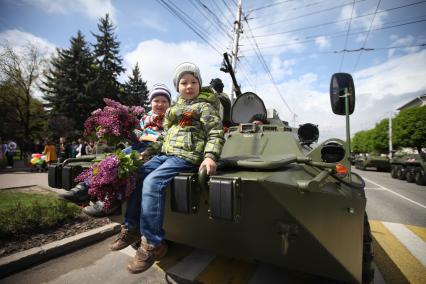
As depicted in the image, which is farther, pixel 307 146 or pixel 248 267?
pixel 307 146

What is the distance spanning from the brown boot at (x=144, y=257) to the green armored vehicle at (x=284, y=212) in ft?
1.07

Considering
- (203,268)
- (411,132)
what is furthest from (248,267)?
(411,132)

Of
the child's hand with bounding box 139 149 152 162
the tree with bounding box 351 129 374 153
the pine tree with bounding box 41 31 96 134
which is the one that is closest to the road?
the child's hand with bounding box 139 149 152 162

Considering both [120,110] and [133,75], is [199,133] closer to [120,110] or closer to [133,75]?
[120,110]

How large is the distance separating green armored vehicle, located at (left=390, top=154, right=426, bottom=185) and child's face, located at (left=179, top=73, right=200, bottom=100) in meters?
13.8

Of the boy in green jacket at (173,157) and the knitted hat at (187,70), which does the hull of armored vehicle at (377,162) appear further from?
the knitted hat at (187,70)

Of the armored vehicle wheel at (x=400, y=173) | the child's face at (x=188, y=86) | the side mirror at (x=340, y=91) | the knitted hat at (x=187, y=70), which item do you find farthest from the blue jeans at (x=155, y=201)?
the armored vehicle wheel at (x=400, y=173)

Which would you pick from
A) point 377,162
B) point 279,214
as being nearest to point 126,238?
point 279,214

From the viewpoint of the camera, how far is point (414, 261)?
326 centimetres

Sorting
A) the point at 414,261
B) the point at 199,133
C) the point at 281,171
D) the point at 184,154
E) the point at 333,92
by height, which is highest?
the point at 333,92

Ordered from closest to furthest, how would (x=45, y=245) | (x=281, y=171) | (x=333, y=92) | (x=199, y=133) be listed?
(x=281, y=171), (x=199, y=133), (x=333, y=92), (x=45, y=245)

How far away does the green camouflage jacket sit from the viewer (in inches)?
79.3

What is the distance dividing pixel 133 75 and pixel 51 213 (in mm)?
34684

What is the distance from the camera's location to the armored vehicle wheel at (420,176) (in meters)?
11.9
